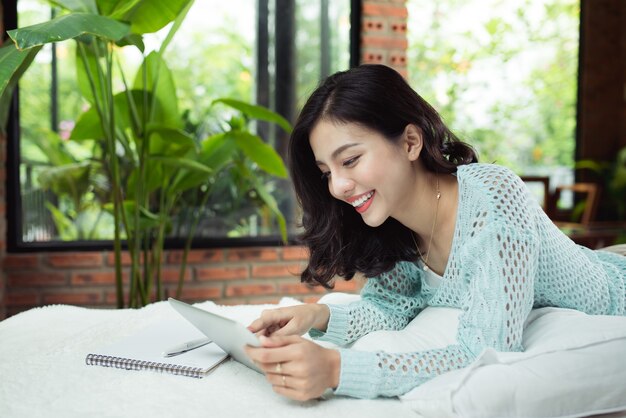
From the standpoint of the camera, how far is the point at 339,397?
116 cm

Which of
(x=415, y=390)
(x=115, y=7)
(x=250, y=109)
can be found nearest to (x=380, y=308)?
(x=415, y=390)

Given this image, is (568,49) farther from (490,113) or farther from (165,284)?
(165,284)

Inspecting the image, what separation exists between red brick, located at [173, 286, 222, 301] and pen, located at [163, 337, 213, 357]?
1941 mm

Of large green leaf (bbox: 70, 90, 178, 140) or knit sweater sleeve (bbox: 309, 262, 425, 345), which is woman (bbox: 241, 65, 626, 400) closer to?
knit sweater sleeve (bbox: 309, 262, 425, 345)

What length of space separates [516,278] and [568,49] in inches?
189

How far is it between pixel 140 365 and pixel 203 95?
229cm

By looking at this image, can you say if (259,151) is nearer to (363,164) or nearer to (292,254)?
(292,254)

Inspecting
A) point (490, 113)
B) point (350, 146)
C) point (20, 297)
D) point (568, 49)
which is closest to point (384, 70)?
point (350, 146)

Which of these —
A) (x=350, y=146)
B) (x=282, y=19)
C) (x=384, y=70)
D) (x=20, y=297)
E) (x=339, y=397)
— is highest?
(x=282, y=19)

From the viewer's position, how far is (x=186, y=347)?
136cm

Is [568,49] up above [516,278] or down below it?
above

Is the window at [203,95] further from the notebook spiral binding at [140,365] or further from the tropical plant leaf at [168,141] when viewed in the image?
the notebook spiral binding at [140,365]

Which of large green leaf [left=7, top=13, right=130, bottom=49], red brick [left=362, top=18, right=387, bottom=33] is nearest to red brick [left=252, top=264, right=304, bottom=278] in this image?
red brick [left=362, top=18, right=387, bottom=33]

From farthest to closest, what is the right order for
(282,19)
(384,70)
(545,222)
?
(282,19) < (384,70) < (545,222)
